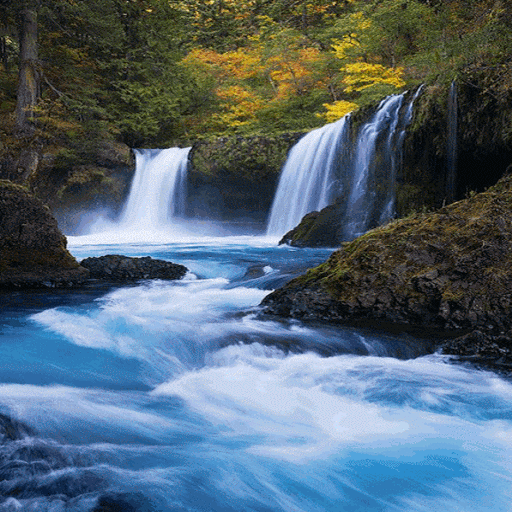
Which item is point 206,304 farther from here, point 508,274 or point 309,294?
point 508,274

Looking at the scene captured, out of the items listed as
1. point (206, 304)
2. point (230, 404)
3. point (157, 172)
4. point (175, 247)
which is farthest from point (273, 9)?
point (230, 404)

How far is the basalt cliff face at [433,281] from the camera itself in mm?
4293

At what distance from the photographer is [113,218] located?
1814 cm

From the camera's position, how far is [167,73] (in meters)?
18.6

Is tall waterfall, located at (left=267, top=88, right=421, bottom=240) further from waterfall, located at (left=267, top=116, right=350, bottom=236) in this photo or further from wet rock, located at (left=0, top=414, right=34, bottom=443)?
wet rock, located at (left=0, top=414, right=34, bottom=443)

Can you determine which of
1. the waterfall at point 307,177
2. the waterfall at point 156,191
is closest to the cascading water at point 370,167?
the waterfall at point 307,177

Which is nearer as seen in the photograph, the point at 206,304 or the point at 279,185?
the point at 206,304

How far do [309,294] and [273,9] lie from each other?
983 inches

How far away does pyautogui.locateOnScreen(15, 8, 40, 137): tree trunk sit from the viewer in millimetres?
14370

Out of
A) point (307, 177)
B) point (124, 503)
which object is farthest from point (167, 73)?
point (124, 503)

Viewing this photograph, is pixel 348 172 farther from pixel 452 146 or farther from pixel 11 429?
pixel 11 429

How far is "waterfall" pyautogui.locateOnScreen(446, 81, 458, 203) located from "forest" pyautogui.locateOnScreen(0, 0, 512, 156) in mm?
4405

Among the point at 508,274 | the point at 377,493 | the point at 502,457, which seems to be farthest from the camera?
the point at 508,274

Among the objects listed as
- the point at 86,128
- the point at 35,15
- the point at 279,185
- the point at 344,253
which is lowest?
the point at 344,253
